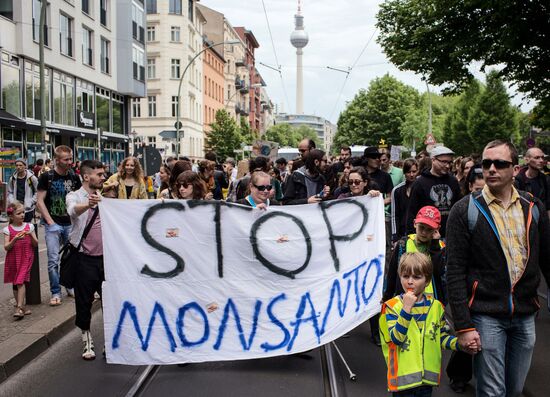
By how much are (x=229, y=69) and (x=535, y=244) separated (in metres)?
87.0

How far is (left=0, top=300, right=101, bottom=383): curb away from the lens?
5.66 m

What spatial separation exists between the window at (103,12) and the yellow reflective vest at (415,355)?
34454 mm

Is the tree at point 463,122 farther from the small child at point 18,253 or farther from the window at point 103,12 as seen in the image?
the small child at point 18,253

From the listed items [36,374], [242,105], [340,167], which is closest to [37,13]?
[340,167]

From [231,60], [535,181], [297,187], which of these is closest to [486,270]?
[297,187]

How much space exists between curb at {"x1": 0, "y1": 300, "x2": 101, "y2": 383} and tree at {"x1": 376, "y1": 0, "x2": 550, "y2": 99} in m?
12.6

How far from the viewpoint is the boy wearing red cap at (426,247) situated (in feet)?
16.1

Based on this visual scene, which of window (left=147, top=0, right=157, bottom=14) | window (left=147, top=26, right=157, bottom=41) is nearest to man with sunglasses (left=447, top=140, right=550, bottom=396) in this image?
window (left=147, top=26, right=157, bottom=41)

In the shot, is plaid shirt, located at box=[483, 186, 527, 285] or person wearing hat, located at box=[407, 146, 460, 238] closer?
plaid shirt, located at box=[483, 186, 527, 285]

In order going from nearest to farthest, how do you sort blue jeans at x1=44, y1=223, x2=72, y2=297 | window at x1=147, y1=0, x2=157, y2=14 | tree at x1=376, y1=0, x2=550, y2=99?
blue jeans at x1=44, y1=223, x2=72, y2=297 < tree at x1=376, y1=0, x2=550, y2=99 < window at x1=147, y1=0, x2=157, y2=14

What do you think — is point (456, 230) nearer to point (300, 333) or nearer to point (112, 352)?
point (300, 333)

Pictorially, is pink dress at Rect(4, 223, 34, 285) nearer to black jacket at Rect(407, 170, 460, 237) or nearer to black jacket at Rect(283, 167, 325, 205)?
black jacket at Rect(283, 167, 325, 205)

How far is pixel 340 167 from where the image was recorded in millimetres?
11328

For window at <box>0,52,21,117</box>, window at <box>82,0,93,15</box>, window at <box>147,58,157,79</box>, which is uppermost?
window at <box>147,58,157,79</box>
